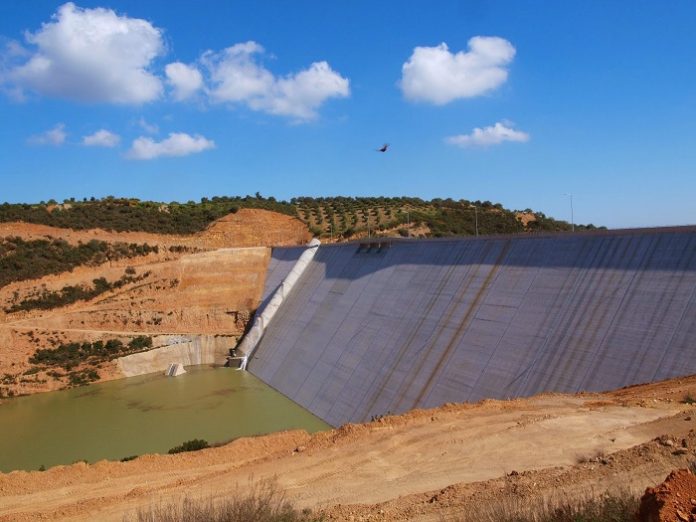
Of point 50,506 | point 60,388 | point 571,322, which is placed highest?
point 571,322

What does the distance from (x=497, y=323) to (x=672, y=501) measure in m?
14.0

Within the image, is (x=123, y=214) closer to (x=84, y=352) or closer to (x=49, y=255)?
(x=49, y=255)

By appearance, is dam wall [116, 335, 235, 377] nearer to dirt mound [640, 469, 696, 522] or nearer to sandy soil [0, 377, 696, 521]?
sandy soil [0, 377, 696, 521]

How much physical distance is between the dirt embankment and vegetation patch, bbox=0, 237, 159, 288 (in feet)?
1.94

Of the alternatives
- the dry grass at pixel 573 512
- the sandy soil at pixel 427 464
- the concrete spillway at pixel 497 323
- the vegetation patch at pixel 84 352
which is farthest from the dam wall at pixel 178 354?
the dry grass at pixel 573 512

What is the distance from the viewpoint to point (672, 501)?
465cm

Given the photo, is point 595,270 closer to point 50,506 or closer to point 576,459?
point 576,459

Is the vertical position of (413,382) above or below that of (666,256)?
below

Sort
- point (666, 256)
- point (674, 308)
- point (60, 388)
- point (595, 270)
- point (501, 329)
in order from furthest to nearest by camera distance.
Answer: point (60, 388)
point (501, 329)
point (595, 270)
point (666, 256)
point (674, 308)

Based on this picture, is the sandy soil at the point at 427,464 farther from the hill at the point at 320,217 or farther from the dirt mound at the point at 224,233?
the hill at the point at 320,217

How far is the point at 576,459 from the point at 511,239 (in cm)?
1302

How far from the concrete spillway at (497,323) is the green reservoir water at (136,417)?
1906 millimetres

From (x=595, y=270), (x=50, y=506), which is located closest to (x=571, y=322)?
(x=595, y=270)

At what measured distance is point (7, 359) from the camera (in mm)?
30906
